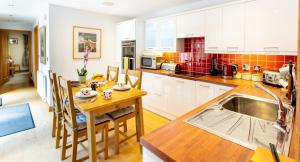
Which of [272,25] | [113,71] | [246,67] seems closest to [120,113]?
[113,71]

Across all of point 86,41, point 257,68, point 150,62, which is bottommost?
point 257,68

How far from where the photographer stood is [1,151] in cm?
226

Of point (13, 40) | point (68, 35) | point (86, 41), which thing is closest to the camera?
point (68, 35)

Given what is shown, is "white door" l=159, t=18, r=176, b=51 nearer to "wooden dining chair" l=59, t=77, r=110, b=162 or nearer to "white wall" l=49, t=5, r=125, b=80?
"white wall" l=49, t=5, r=125, b=80

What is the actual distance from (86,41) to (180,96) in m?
2.52

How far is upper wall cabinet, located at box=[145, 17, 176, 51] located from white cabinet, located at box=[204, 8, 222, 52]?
70 centimetres

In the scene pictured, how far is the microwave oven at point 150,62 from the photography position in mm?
3854

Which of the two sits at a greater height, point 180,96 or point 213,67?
point 213,67

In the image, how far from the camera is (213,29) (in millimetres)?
2840

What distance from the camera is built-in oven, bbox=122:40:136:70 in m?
4.06

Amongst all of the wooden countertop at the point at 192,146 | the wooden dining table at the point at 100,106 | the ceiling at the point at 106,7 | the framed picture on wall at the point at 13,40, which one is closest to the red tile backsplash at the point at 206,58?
the ceiling at the point at 106,7

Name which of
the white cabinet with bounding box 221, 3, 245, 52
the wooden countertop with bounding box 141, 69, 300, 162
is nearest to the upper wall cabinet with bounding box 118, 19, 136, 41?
the white cabinet with bounding box 221, 3, 245, 52

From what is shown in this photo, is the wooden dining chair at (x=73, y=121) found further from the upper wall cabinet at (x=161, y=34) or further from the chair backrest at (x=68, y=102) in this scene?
the upper wall cabinet at (x=161, y=34)

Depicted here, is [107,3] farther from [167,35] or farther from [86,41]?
[167,35]
